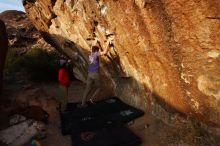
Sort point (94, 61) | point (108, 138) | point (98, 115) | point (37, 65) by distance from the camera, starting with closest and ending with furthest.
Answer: point (108, 138), point (98, 115), point (94, 61), point (37, 65)

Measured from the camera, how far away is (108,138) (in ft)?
24.3

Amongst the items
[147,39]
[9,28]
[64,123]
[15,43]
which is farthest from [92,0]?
[9,28]

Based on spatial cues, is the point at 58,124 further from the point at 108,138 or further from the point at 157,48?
the point at 157,48

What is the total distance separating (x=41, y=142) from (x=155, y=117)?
2725 millimetres

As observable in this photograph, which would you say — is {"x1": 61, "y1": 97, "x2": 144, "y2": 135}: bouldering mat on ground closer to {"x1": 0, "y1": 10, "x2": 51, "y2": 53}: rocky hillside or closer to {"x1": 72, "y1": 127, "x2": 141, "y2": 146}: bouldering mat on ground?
{"x1": 72, "y1": 127, "x2": 141, "y2": 146}: bouldering mat on ground

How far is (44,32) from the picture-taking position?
44.2 ft

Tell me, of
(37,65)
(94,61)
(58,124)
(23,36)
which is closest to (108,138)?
(58,124)

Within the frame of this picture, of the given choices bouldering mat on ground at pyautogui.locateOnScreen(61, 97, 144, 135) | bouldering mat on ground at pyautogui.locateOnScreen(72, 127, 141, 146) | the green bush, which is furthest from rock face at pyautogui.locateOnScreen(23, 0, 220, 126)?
the green bush

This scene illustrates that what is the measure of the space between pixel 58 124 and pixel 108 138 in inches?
78.7

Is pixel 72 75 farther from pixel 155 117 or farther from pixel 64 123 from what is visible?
pixel 155 117

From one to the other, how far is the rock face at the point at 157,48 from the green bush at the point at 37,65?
2611 mm

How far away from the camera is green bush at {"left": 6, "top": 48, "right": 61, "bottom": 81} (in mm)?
12906

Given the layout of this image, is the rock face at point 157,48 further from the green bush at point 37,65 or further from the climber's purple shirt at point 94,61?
the green bush at point 37,65

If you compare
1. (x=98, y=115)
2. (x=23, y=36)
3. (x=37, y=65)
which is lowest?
(x=98, y=115)
